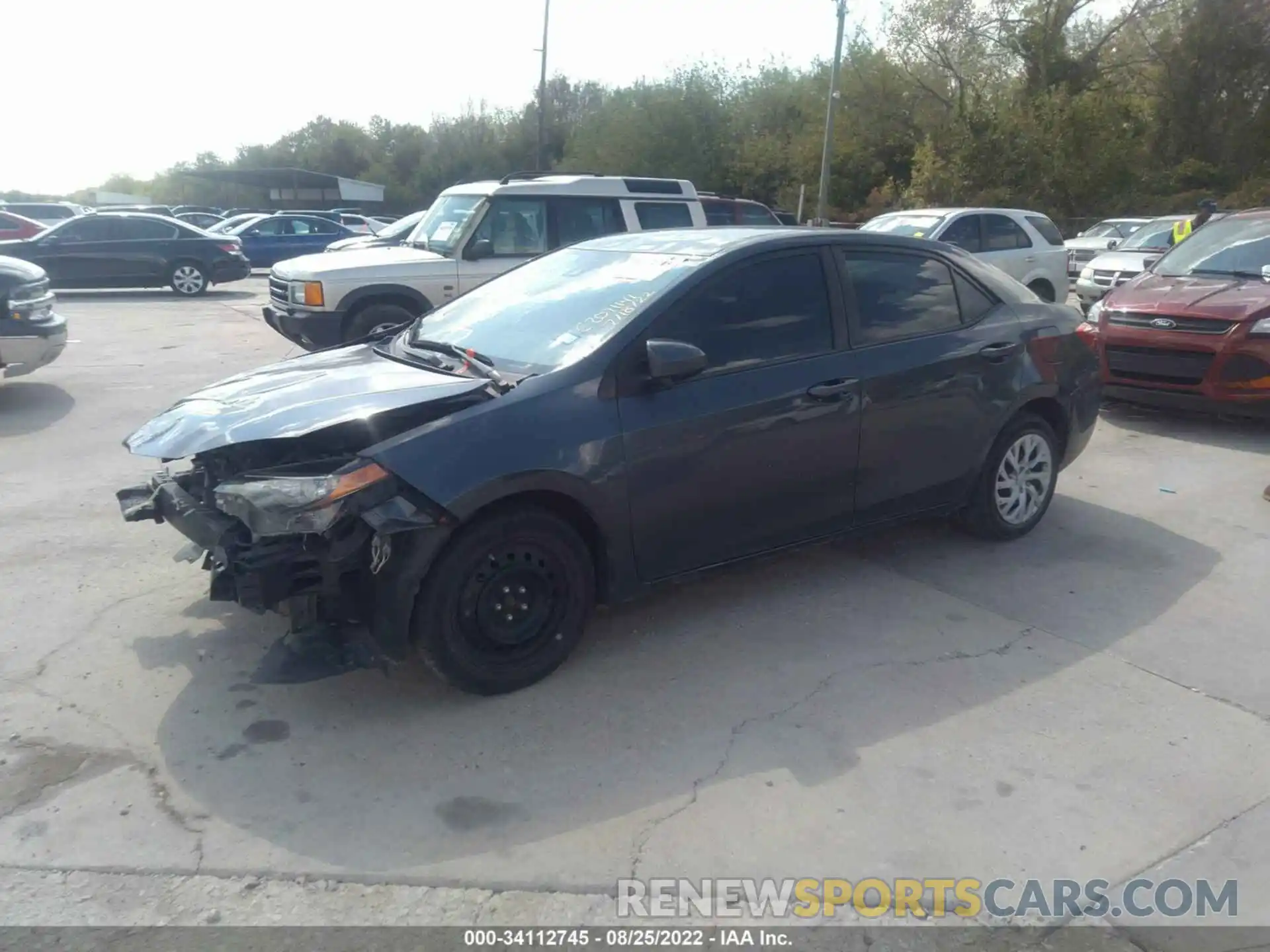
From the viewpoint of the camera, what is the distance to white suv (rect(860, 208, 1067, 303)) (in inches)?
521

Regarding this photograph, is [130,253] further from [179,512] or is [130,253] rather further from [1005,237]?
[179,512]

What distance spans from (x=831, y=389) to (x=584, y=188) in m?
6.57

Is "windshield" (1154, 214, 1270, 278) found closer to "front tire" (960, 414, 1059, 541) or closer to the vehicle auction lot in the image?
the vehicle auction lot

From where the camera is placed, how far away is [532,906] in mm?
3021

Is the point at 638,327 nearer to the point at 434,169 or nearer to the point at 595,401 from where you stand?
the point at 595,401

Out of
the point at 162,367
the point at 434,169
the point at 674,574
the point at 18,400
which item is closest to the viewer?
the point at 674,574

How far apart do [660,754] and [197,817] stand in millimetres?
1585

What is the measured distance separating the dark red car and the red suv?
64.6ft

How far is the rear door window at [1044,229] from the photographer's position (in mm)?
14125

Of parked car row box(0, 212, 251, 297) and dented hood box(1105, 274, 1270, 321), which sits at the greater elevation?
dented hood box(1105, 274, 1270, 321)

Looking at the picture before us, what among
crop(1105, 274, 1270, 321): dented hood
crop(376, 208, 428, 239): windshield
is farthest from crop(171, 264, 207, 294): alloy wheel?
crop(1105, 274, 1270, 321): dented hood

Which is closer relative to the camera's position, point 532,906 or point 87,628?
point 532,906

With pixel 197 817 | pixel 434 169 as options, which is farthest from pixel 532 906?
pixel 434 169

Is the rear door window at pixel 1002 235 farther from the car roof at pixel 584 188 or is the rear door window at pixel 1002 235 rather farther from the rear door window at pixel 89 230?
the rear door window at pixel 89 230
